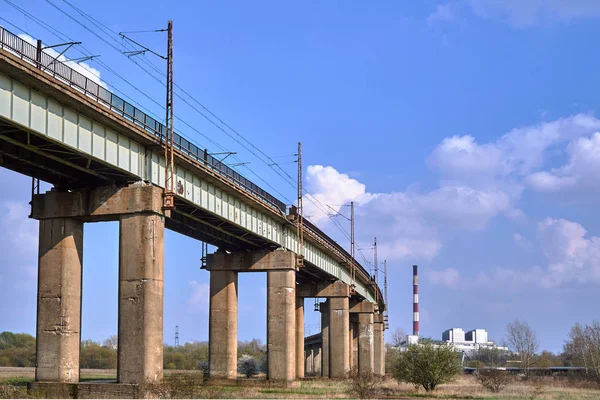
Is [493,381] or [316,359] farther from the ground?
[493,381]

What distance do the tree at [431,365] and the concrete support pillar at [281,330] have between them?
328 inches

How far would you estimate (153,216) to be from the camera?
3544cm

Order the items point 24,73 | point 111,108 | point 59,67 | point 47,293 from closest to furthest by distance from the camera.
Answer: point 24,73 → point 59,67 → point 111,108 → point 47,293

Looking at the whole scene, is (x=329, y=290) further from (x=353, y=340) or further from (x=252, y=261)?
(x=353, y=340)

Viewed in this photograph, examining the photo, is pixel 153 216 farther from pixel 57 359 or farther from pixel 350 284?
pixel 350 284

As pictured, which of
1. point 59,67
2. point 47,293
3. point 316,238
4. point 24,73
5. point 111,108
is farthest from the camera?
point 316,238

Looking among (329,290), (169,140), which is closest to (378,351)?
(329,290)

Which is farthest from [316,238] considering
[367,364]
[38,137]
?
[38,137]

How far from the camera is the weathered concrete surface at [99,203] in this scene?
35.5 m

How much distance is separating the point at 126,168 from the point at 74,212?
3772 millimetres

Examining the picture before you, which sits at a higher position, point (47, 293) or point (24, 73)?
point (24, 73)

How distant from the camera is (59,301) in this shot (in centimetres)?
3572

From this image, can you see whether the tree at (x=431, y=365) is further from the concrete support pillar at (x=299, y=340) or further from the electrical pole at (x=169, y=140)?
the electrical pole at (x=169, y=140)

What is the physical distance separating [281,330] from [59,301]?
2202 centimetres
